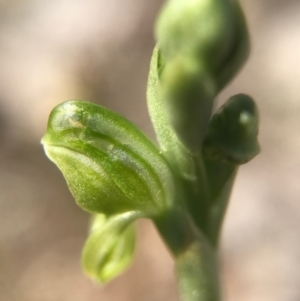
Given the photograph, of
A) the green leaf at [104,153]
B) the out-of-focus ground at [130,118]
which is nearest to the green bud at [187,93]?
the green leaf at [104,153]

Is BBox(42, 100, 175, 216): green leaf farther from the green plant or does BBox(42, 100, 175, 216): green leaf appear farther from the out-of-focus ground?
the out-of-focus ground

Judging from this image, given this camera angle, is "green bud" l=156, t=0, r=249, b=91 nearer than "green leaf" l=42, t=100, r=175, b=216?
Yes

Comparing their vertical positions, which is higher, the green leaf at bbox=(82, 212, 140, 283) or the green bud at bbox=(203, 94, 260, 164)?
the green bud at bbox=(203, 94, 260, 164)

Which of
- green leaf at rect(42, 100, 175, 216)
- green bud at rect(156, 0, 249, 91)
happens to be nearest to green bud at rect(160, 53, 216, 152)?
green bud at rect(156, 0, 249, 91)

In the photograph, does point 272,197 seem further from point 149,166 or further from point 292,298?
point 149,166

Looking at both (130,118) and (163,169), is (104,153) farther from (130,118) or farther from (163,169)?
(130,118)

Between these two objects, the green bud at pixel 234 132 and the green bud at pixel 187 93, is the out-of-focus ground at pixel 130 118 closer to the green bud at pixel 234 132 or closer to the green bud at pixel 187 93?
the green bud at pixel 234 132

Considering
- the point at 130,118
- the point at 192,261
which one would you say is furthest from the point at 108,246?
the point at 130,118
